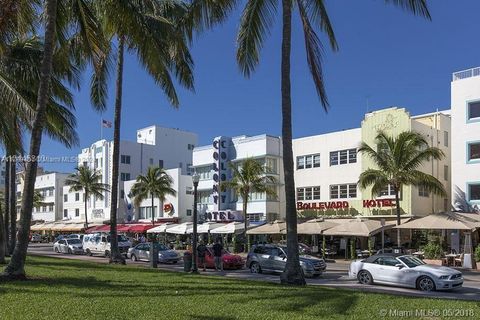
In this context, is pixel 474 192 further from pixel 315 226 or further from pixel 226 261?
pixel 226 261

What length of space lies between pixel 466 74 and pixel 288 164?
24732mm

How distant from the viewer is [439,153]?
3378 centimetres

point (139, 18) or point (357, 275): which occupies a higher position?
point (139, 18)

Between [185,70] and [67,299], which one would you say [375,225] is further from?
[67,299]

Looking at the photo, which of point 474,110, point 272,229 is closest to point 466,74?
point 474,110

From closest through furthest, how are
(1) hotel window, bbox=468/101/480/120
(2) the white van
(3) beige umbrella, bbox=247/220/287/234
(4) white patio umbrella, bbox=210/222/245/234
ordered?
(1) hotel window, bbox=468/101/480/120 → (3) beige umbrella, bbox=247/220/287/234 → (2) the white van → (4) white patio umbrella, bbox=210/222/245/234

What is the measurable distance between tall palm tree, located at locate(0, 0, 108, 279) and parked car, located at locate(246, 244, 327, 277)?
41.3 ft

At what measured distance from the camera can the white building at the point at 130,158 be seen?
74.9 m

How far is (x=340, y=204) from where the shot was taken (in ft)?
146

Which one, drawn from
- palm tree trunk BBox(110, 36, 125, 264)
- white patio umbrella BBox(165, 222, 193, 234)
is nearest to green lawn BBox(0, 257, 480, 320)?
palm tree trunk BBox(110, 36, 125, 264)

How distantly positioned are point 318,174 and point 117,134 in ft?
78.3

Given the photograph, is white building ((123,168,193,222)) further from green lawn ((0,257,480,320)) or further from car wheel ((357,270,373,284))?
green lawn ((0,257,480,320))

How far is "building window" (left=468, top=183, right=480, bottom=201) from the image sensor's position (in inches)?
1409

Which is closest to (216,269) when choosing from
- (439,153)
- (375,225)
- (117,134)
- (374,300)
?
(117,134)
